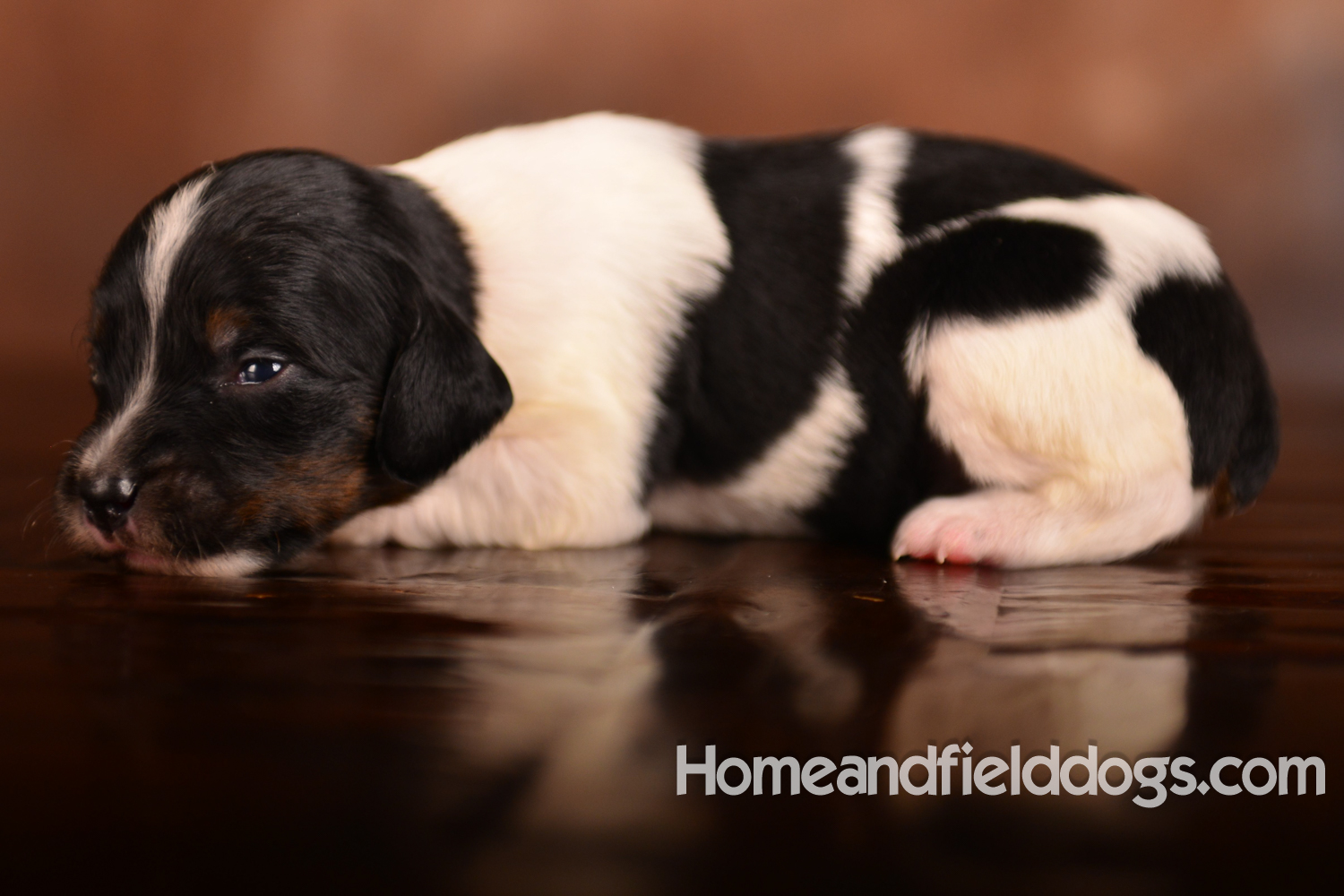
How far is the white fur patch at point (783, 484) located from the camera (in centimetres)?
364

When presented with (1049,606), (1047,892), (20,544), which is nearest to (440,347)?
(20,544)

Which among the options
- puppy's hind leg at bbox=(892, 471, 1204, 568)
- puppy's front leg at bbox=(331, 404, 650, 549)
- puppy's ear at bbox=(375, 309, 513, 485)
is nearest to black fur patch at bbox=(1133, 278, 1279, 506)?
puppy's hind leg at bbox=(892, 471, 1204, 568)

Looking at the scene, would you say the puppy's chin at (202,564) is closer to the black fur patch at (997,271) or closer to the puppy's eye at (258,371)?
the puppy's eye at (258,371)

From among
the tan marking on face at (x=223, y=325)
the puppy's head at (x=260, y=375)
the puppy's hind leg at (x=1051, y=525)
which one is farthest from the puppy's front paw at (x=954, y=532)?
the tan marking on face at (x=223, y=325)

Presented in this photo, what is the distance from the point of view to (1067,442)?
11.2 feet

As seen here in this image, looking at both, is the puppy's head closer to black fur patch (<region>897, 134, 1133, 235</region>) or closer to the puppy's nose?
the puppy's nose

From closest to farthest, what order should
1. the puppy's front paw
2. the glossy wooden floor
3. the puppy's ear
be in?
the glossy wooden floor
the puppy's ear
the puppy's front paw

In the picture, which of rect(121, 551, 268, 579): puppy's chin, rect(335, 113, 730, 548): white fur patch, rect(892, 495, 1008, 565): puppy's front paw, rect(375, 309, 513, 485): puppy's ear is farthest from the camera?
rect(335, 113, 730, 548): white fur patch

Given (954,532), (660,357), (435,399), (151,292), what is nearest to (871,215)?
(660,357)

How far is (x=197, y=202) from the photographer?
307cm

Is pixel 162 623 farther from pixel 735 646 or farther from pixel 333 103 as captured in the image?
pixel 333 103

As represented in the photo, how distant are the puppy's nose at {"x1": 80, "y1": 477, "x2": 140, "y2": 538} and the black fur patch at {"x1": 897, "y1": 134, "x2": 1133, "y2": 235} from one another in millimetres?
2165

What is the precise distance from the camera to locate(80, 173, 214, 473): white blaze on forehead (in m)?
2.90

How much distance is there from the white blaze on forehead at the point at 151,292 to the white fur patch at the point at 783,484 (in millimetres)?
1433
